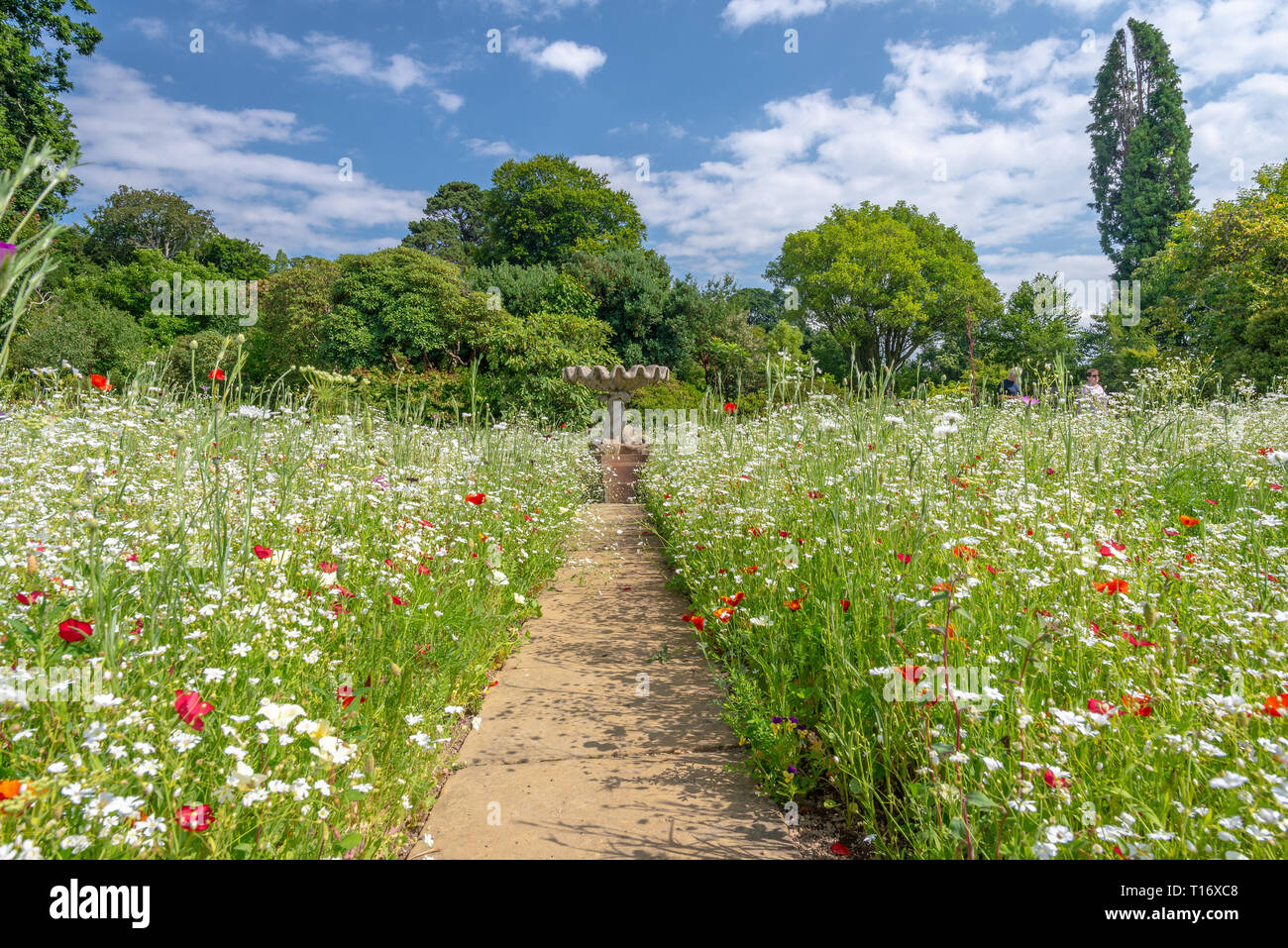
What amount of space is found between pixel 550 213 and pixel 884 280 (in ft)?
59.5

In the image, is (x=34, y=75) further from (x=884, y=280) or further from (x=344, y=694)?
(x=884, y=280)

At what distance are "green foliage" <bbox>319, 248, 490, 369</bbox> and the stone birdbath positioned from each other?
23.2ft

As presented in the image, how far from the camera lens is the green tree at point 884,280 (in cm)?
3150

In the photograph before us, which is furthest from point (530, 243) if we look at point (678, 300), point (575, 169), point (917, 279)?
point (917, 279)

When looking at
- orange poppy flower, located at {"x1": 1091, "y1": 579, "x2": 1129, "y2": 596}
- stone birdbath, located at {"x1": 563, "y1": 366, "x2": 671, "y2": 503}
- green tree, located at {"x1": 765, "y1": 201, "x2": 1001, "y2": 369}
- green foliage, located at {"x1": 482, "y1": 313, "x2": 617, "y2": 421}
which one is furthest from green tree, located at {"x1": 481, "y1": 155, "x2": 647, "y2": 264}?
orange poppy flower, located at {"x1": 1091, "y1": 579, "x2": 1129, "y2": 596}

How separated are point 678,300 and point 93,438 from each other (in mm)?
23618

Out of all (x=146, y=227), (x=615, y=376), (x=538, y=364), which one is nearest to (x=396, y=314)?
(x=538, y=364)

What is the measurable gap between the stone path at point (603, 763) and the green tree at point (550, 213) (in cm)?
2915

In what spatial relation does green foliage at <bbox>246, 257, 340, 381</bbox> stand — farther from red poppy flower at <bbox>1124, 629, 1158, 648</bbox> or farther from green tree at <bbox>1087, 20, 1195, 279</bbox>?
green tree at <bbox>1087, 20, 1195, 279</bbox>

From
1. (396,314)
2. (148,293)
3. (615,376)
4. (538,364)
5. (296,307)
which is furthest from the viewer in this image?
(148,293)

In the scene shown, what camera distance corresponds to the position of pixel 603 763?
245 centimetres

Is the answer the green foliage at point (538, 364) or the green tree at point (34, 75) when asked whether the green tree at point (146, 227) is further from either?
the green foliage at point (538, 364)
